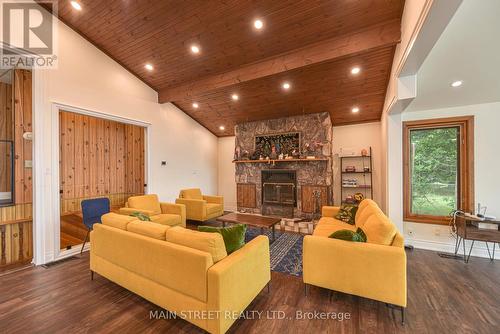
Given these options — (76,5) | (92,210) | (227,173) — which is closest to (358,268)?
(92,210)

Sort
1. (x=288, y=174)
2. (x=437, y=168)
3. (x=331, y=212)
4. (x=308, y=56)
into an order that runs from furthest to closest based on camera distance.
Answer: (x=288, y=174) < (x=331, y=212) < (x=437, y=168) < (x=308, y=56)

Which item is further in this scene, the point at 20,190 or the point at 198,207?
the point at 198,207

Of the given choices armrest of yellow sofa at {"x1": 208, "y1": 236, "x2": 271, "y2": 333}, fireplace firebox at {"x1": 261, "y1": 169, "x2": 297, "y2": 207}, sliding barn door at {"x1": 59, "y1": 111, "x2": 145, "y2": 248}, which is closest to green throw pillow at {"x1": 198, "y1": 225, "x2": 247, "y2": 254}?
armrest of yellow sofa at {"x1": 208, "y1": 236, "x2": 271, "y2": 333}

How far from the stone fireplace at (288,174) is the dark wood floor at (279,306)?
294 cm

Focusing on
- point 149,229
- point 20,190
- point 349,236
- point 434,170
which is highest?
point 434,170

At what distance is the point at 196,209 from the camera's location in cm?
488

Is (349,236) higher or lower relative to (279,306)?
higher

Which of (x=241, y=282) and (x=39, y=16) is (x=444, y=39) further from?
(x=39, y=16)

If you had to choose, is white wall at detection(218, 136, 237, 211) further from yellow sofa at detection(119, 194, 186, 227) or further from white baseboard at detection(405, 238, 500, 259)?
white baseboard at detection(405, 238, 500, 259)

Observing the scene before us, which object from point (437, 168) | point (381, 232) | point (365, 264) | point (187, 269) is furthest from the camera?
point (437, 168)

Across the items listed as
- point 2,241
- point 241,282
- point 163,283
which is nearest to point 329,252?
point 241,282

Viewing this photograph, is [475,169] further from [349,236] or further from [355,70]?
[349,236]

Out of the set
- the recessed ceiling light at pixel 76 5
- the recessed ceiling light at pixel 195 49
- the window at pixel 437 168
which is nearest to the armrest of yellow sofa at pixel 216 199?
the recessed ceiling light at pixel 195 49

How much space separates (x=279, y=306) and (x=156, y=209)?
3.27m
